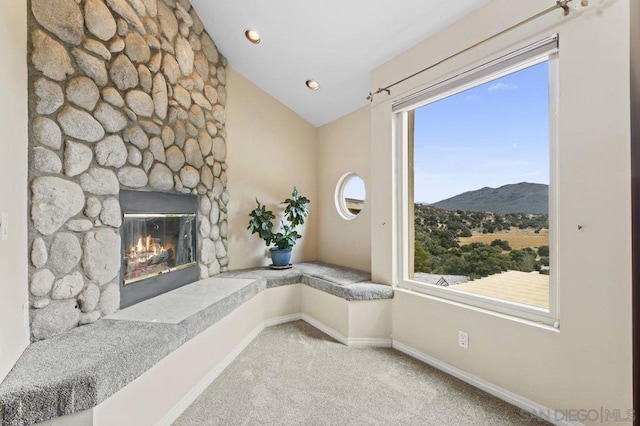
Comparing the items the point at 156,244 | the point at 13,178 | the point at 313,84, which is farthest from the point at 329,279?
the point at 13,178

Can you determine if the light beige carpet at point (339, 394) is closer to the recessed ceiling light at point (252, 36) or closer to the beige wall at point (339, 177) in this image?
the beige wall at point (339, 177)

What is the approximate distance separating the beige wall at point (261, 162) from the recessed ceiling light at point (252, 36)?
0.74 meters

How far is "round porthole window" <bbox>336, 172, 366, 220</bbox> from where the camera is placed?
3.93m

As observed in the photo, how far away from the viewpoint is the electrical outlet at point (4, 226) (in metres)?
1.34

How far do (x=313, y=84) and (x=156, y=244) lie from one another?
2467mm

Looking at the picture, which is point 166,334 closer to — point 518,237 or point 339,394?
point 339,394

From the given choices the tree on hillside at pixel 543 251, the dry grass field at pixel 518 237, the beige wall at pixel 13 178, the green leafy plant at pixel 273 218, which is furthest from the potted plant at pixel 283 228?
the tree on hillside at pixel 543 251

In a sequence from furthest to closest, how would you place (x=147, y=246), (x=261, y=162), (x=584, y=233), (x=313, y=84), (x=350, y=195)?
(x=350, y=195)
(x=261, y=162)
(x=313, y=84)
(x=147, y=246)
(x=584, y=233)

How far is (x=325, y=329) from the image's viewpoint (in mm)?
3090

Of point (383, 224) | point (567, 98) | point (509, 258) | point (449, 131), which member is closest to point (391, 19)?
point (449, 131)

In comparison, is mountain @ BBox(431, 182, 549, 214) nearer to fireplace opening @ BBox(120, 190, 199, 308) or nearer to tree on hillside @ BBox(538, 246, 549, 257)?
tree on hillside @ BBox(538, 246, 549, 257)

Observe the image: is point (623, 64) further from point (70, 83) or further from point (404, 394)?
point (70, 83)

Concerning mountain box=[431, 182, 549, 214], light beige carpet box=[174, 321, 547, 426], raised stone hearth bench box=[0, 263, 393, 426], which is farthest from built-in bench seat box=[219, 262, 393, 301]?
mountain box=[431, 182, 549, 214]

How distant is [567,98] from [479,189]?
0.81 meters
